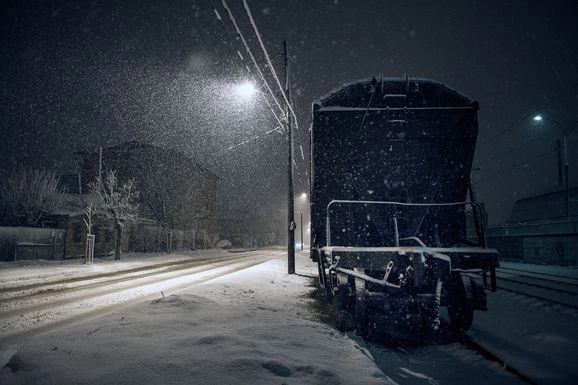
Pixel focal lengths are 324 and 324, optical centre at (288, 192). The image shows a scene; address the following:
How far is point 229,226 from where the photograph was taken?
72938 millimetres

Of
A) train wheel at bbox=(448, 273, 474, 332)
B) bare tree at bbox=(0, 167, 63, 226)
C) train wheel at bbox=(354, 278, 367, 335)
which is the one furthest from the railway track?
bare tree at bbox=(0, 167, 63, 226)

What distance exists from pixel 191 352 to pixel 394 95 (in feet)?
17.4

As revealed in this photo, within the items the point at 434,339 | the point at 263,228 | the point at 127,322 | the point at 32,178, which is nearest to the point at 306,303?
the point at 434,339

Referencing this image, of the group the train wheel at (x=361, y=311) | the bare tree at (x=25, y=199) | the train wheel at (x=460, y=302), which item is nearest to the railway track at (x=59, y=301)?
the train wheel at (x=361, y=311)

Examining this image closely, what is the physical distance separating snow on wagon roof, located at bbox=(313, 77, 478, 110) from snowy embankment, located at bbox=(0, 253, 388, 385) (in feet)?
13.4

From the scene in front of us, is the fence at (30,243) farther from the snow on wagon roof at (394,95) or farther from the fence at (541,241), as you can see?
the fence at (541,241)

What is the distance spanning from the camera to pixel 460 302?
203 inches

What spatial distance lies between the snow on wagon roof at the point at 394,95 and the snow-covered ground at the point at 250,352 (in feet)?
13.3

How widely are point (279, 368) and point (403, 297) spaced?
2.47 m

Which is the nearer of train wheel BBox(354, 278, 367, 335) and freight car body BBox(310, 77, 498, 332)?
train wheel BBox(354, 278, 367, 335)

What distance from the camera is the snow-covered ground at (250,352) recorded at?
9.95 ft

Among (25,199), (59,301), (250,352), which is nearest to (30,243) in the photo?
(25,199)

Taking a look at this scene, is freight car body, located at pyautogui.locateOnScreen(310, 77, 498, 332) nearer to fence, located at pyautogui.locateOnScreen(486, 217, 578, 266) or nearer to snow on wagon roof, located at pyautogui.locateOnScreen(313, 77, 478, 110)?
snow on wagon roof, located at pyautogui.locateOnScreen(313, 77, 478, 110)

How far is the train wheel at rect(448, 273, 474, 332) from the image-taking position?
196 inches
